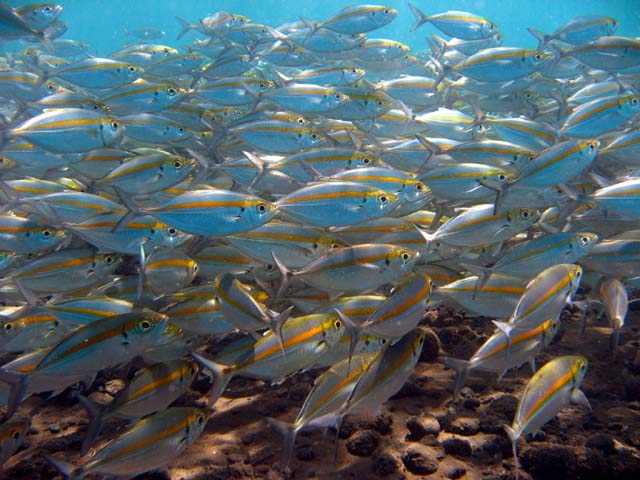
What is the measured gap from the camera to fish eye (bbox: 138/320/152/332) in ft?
8.42

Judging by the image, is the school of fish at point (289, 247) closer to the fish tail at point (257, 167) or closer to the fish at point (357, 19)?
the fish tail at point (257, 167)

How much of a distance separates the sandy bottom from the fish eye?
119 cm

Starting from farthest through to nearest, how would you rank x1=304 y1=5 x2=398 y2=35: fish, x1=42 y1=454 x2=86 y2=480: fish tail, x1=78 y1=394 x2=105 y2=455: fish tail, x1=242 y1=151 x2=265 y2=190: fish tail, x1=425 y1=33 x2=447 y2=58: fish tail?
x1=425 y1=33 x2=447 y2=58: fish tail, x1=304 y1=5 x2=398 y2=35: fish, x1=242 y1=151 x2=265 y2=190: fish tail, x1=78 y1=394 x2=105 y2=455: fish tail, x1=42 y1=454 x2=86 y2=480: fish tail

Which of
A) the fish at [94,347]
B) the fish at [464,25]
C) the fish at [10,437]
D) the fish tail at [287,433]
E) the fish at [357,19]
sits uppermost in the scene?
the fish at [357,19]

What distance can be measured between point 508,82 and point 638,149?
2.53 metres

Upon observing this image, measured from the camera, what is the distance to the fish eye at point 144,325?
2.57 m

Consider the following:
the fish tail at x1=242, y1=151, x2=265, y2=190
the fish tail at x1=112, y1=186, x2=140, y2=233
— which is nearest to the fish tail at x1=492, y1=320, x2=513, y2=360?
the fish tail at x1=242, y1=151, x2=265, y2=190

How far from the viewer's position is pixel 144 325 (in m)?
2.58

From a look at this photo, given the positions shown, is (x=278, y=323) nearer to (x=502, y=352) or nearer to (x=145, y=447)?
(x=145, y=447)

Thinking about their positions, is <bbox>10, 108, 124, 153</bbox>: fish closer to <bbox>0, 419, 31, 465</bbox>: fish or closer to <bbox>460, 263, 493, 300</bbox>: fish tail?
<bbox>0, 419, 31, 465</bbox>: fish

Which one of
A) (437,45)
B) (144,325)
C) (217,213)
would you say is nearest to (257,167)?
(217,213)

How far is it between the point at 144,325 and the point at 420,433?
2.30 metres

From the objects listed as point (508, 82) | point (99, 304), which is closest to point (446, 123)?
point (508, 82)

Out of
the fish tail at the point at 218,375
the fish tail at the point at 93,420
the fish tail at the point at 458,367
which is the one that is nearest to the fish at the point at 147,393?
the fish tail at the point at 93,420
